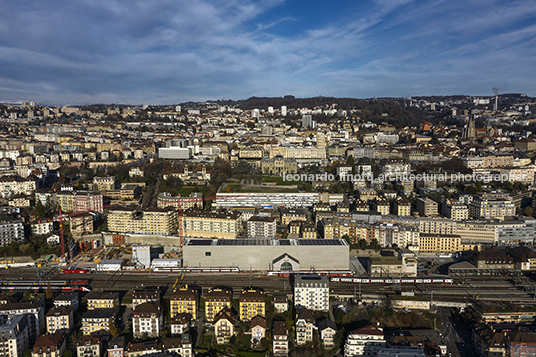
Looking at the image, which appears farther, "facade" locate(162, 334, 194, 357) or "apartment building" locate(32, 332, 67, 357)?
"facade" locate(162, 334, 194, 357)

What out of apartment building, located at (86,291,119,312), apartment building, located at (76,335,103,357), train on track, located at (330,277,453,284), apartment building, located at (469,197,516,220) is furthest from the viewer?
apartment building, located at (469,197,516,220)

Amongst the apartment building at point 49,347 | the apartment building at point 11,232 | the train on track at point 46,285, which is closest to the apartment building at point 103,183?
the apartment building at point 11,232

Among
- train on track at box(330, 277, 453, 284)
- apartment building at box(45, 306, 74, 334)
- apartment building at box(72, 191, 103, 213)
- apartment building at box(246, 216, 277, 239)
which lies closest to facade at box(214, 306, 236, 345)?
apartment building at box(45, 306, 74, 334)

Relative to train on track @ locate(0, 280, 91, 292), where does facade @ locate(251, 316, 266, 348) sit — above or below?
below

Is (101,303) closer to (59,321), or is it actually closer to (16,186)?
(59,321)

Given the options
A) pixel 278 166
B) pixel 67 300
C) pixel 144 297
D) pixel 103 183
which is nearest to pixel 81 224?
pixel 103 183

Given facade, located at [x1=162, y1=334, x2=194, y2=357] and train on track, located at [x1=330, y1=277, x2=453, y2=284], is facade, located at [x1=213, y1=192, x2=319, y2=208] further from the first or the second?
facade, located at [x1=162, y1=334, x2=194, y2=357]

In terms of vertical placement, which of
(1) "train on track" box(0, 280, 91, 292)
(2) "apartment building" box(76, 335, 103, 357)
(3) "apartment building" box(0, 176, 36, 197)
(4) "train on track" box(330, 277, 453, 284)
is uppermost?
(3) "apartment building" box(0, 176, 36, 197)
